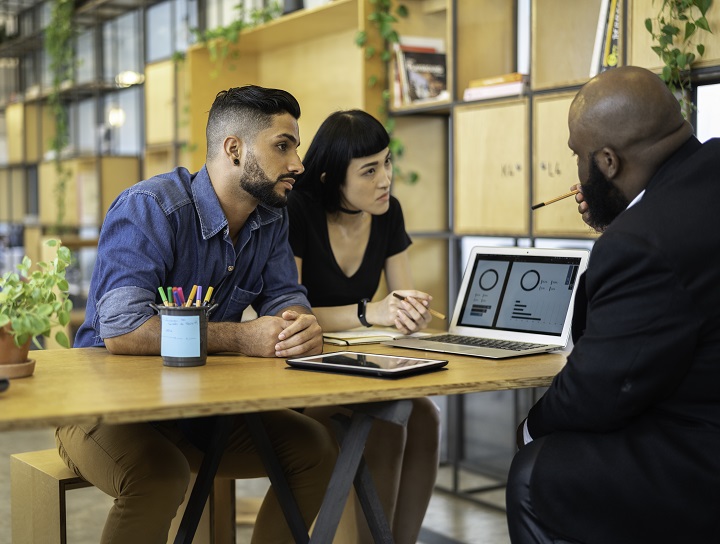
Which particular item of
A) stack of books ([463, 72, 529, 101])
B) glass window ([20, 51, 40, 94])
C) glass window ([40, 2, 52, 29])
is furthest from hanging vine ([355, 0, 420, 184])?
glass window ([20, 51, 40, 94])

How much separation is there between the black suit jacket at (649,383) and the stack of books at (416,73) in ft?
7.53

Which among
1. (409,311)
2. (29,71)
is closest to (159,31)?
(29,71)

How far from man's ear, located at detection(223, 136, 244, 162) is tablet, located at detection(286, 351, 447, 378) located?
0.65 meters

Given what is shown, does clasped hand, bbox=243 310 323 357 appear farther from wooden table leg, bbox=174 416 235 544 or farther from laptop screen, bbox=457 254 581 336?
laptop screen, bbox=457 254 581 336

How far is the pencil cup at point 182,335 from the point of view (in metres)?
2.03

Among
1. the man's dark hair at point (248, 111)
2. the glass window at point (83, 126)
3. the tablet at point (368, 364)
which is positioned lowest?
the tablet at point (368, 364)

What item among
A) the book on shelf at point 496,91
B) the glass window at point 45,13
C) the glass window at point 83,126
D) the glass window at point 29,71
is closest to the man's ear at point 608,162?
the book on shelf at point 496,91

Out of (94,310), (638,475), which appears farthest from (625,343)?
(94,310)

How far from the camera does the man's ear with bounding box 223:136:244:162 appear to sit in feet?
8.25

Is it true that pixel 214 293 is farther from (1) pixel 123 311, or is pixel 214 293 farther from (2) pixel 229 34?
(2) pixel 229 34

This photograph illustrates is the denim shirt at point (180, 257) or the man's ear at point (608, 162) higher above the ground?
the man's ear at point (608, 162)

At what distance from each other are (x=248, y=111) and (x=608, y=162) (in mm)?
A: 982

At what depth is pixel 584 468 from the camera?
1.83 meters

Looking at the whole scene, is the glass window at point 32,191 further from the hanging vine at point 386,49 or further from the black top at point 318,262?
the black top at point 318,262
